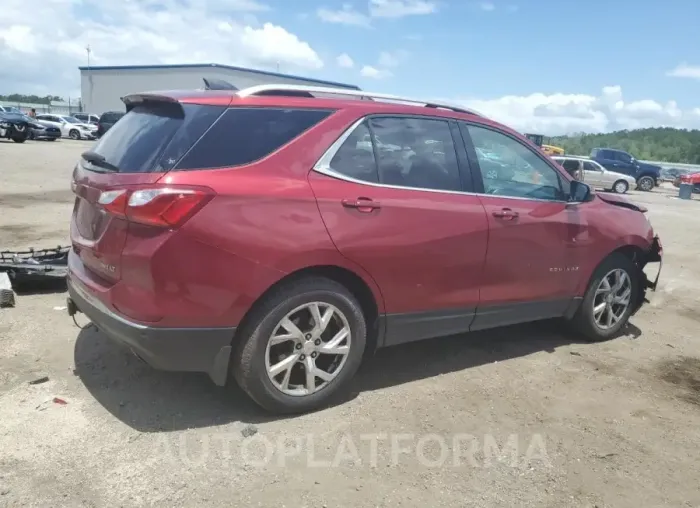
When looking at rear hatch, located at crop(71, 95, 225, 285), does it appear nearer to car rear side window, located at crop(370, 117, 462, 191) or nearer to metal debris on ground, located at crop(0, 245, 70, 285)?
car rear side window, located at crop(370, 117, 462, 191)

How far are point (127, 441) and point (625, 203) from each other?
14.4ft

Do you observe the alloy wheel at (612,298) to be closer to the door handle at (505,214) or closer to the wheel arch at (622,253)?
the wheel arch at (622,253)

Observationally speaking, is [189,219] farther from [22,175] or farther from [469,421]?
[22,175]

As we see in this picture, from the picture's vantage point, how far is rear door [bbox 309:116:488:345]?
3.52 meters

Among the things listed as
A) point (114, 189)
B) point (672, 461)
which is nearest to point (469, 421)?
point (672, 461)

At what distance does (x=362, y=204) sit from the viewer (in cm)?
354

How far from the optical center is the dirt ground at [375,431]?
2.89 meters

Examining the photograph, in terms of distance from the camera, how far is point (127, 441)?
318cm

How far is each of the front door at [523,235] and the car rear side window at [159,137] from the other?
190 cm

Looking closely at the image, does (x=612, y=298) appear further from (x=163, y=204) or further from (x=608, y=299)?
(x=163, y=204)

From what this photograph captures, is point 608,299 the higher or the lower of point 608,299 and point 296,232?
the lower

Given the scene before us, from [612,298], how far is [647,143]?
80.0m

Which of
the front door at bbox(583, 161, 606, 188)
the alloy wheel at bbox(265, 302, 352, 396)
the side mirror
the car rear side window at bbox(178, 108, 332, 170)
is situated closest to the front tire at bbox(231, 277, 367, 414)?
the alloy wheel at bbox(265, 302, 352, 396)

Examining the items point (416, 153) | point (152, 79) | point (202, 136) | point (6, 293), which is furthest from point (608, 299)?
point (152, 79)
